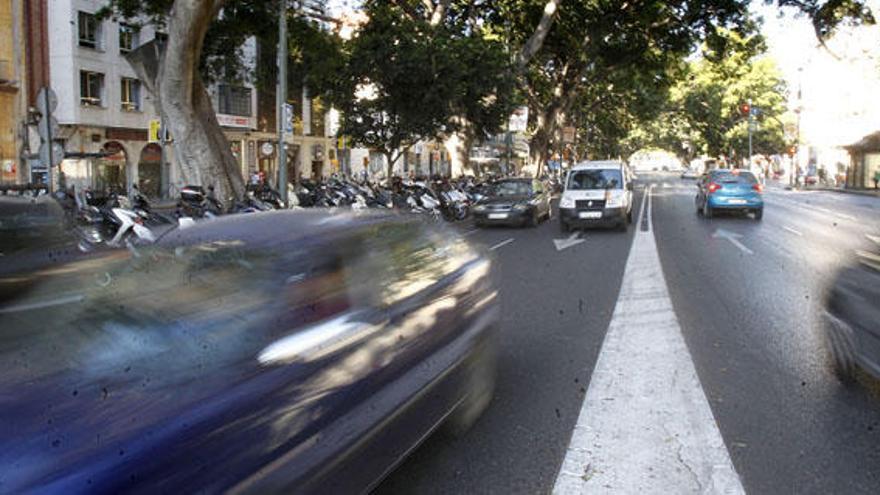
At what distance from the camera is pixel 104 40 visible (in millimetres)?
32312

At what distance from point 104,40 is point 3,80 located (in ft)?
16.4

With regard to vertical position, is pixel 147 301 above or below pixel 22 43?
below

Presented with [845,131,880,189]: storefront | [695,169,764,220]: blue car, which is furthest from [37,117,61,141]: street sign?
[845,131,880,189]: storefront

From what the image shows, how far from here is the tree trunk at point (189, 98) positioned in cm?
1339

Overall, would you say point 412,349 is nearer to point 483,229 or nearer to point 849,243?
point 849,243

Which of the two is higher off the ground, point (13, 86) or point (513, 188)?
point (13, 86)

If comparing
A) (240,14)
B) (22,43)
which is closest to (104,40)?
(22,43)

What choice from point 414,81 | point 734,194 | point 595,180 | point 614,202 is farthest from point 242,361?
point 734,194

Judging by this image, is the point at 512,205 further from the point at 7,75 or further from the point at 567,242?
the point at 7,75

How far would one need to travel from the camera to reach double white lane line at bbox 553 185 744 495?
371 centimetres

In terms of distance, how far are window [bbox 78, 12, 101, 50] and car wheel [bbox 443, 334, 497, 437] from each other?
31951 mm

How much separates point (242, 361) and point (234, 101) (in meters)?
38.5

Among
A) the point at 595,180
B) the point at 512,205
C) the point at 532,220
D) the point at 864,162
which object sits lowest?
the point at 532,220

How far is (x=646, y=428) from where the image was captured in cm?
445
